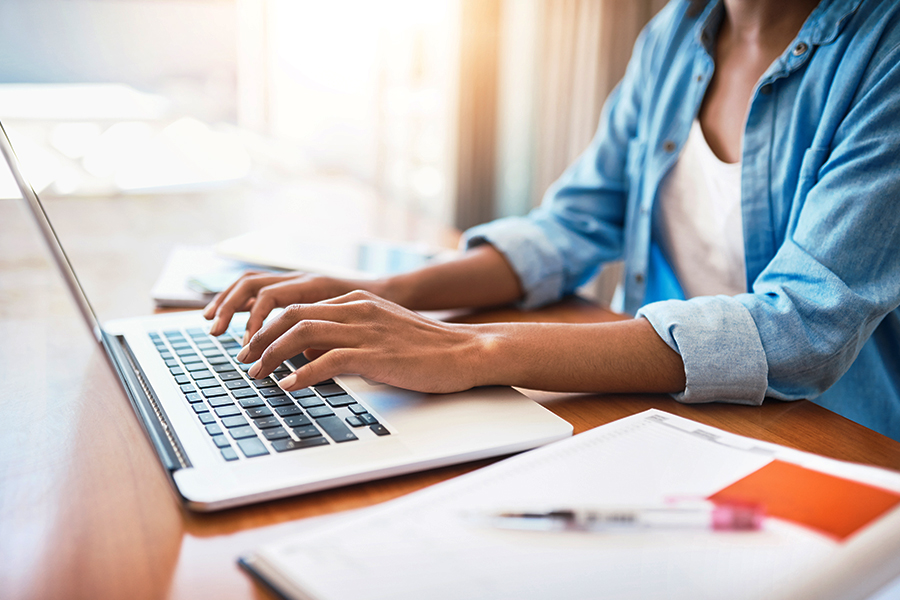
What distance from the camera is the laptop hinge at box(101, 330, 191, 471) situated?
0.43 meters

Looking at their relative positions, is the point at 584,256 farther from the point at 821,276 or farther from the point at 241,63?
the point at 241,63

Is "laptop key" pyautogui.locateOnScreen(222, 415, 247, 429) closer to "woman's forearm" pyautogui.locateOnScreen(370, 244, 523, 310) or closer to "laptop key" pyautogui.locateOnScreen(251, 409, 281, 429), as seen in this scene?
"laptop key" pyautogui.locateOnScreen(251, 409, 281, 429)

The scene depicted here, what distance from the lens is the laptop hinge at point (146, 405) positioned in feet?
1.42

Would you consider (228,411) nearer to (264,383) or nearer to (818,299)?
(264,383)

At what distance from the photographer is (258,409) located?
499 millimetres

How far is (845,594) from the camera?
294mm

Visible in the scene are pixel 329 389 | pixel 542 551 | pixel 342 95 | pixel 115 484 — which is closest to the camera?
pixel 542 551

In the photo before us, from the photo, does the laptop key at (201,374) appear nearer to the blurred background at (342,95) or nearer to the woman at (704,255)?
the woman at (704,255)

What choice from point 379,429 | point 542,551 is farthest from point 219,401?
point 542,551

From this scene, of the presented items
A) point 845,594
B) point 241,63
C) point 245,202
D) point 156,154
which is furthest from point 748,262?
point 241,63

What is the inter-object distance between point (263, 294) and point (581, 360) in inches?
12.8

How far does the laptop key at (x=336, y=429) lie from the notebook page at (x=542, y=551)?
0.33ft

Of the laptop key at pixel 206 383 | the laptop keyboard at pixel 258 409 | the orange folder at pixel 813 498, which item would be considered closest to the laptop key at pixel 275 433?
the laptop keyboard at pixel 258 409

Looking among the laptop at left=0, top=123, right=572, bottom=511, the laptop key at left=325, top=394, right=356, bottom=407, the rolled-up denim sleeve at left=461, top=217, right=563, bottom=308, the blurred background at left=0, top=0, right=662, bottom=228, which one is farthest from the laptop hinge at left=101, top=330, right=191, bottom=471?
the blurred background at left=0, top=0, right=662, bottom=228
